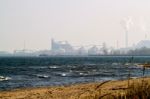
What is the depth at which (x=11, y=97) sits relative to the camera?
2548 cm

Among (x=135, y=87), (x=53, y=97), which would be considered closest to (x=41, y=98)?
(x=53, y=97)

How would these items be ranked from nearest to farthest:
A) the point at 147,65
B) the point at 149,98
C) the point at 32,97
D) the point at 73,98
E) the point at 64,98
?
the point at 147,65
the point at 149,98
the point at 73,98
the point at 64,98
the point at 32,97

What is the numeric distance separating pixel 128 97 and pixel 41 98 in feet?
47.8

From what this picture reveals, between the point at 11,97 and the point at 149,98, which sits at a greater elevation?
the point at 149,98

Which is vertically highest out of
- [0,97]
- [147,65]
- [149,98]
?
[147,65]

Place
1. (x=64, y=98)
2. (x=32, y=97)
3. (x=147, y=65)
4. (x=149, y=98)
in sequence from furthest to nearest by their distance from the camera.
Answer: (x=32, y=97) → (x=64, y=98) → (x=149, y=98) → (x=147, y=65)

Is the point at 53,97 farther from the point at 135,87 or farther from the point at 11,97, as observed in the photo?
the point at 135,87

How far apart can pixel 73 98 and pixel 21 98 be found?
15.4 ft

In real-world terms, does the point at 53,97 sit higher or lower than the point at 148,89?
lower

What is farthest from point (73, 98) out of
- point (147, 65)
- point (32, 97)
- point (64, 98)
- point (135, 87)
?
point (147, 65)

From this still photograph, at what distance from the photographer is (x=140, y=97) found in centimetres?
950

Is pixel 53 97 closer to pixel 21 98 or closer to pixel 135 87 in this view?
pixel 21 98

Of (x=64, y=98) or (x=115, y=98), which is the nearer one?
(x=115, y=98)

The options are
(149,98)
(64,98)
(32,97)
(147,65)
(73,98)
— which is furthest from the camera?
(32,97)
